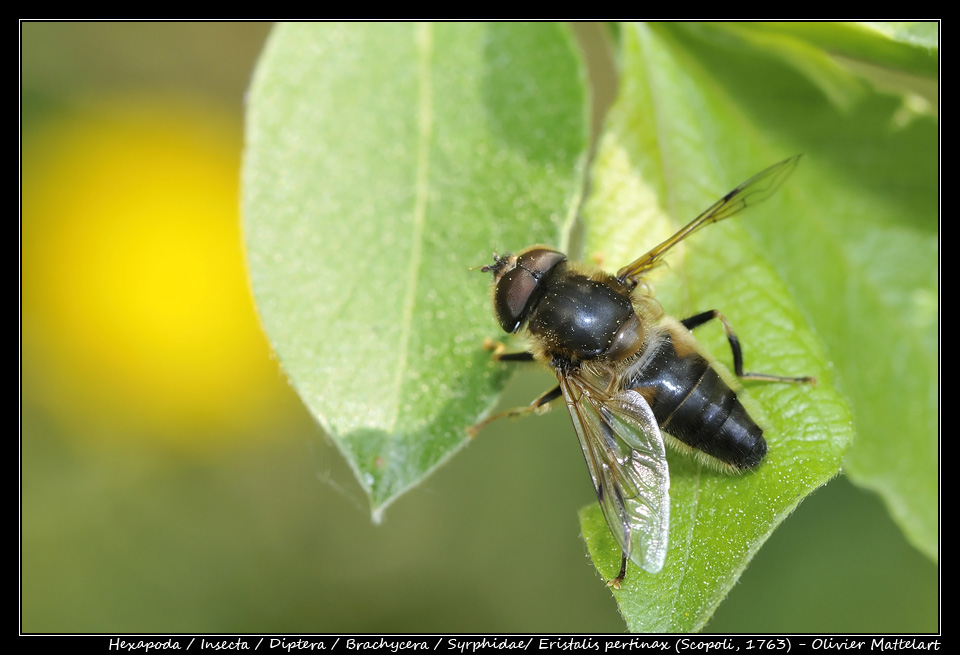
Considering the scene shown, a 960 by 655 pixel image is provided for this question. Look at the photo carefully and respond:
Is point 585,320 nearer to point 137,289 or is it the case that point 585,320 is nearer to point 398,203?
point 398,203

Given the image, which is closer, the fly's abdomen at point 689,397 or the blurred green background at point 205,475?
the fly's abdomen at point 689,397

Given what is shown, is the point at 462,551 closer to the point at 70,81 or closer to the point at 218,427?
the point at 218,427

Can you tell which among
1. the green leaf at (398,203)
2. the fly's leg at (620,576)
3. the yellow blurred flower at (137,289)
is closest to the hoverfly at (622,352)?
the green leaf at (398,203)

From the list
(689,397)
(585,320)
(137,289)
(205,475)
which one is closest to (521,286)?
(585,320)

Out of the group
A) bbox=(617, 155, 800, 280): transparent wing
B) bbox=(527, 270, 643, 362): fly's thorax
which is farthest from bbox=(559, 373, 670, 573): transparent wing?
bbox=(617, 155, 800, 280): transparent wing

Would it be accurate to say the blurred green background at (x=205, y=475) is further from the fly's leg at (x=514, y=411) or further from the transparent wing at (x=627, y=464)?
the transparent wing at (x=627, y=464)
